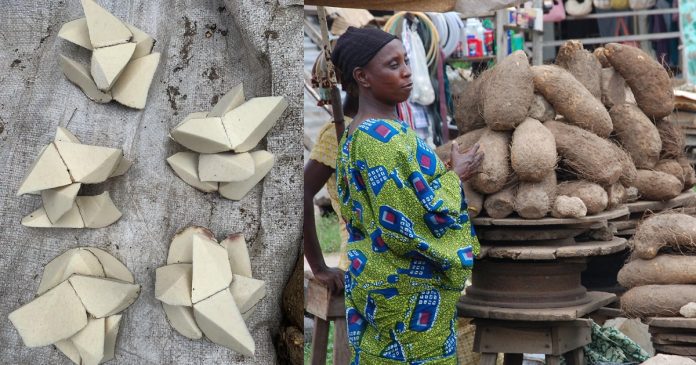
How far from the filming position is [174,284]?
78.4 inches

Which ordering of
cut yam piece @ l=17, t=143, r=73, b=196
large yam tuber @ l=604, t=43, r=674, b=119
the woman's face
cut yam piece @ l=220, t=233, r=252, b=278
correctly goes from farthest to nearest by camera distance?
large yam tuber @ l=604, t=43, r=674, b=119 → the woman's face → cut yam piece @ l=220, t=233, r=252, b=278 → cut yam piece @ l=17, t=143, r=73, b=196

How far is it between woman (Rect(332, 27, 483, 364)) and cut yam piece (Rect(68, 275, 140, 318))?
824mm

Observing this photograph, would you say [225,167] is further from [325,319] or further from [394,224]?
[325,319]

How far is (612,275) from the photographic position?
442cm

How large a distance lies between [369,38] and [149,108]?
2.82 feet

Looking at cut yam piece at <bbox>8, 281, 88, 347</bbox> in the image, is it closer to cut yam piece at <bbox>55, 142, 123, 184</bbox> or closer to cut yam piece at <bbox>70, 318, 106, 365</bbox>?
cut yam piece at <bbox>70, 318, 106, 365</bbox>

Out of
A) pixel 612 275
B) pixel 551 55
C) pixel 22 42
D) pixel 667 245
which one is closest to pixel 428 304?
pixel 667 245

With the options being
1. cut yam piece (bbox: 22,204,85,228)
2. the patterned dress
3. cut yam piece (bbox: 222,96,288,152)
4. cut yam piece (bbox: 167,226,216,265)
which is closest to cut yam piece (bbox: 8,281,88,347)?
cut yam piece (bbox: 22,204,85,228)

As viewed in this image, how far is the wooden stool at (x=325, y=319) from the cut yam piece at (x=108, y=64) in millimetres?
1580

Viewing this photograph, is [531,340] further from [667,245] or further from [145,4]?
[145,4]

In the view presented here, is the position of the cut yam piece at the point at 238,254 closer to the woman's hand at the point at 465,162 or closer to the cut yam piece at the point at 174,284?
the cut yam piece at the point at 174,284

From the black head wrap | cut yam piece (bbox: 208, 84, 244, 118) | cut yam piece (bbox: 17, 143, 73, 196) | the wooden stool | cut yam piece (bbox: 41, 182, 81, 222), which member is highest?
the black head wrap

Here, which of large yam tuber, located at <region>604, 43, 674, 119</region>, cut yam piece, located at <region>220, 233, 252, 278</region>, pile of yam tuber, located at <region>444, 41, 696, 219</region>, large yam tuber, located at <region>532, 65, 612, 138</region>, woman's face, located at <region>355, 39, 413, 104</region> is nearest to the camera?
cut yam piece, located at <region>220, 233, 252, 278</region>

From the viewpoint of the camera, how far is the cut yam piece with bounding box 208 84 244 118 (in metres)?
2.06
